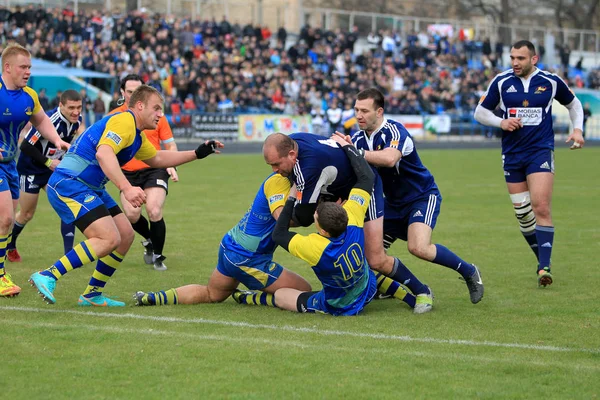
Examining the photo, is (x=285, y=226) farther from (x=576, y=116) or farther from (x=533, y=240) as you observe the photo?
(x=576, y=116)

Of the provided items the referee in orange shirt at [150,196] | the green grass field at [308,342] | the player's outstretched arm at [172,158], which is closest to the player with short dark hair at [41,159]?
the green grass field at [308,342]

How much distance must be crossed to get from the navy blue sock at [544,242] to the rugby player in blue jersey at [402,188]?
5.17 feet

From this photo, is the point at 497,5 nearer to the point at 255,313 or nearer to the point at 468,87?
the point at 468,87

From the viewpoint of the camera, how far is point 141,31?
3541 cm

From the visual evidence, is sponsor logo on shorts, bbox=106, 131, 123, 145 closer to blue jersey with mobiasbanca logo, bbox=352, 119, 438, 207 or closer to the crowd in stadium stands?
blue jersey with mobiasbanca logo, bbox=352, 119, 438, 207

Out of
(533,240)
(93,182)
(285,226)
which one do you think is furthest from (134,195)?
(533,240)

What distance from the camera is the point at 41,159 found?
9891 millimetres

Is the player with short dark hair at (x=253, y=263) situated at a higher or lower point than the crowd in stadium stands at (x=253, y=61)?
lower

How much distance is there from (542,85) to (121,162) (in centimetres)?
455

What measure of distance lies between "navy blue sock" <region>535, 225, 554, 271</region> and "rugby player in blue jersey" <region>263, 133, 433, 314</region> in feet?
6.29

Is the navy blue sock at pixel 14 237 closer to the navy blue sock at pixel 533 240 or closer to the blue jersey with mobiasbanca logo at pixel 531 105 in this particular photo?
the blue jersey with mobiasbanca logo at pixel 531 105

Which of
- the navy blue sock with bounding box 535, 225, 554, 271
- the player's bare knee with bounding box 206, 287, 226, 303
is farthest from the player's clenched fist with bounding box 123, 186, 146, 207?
the navy blue sock with bounding box 535, 225, 554, 271

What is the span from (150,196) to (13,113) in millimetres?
2226

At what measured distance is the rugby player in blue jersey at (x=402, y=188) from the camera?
7.57 metres
